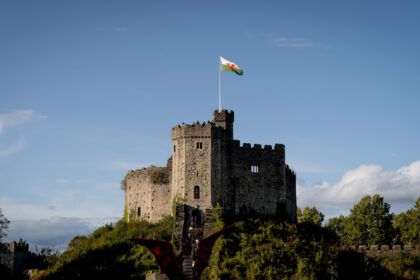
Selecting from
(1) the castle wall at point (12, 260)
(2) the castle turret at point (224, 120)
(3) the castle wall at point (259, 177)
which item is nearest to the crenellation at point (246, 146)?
(3) the castle wall at point (259, 177)

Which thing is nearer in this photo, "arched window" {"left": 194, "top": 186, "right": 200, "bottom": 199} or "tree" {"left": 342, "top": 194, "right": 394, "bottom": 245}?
"arched window" {"left": 194, "top": 186, "right": 200, "bottom": 199}

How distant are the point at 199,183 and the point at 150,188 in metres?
5.95

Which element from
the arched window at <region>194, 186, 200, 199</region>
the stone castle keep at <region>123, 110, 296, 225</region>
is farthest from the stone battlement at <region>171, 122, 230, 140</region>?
the arched window at <region>194, 186, 200, 199</region>

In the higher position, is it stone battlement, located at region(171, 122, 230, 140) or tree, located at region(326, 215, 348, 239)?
stone battlement, located at region(171, 122, 230, 140)

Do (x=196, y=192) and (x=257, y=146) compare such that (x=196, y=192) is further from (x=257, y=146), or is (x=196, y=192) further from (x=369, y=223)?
(x=369, y=223)

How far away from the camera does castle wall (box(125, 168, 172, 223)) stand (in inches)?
2409

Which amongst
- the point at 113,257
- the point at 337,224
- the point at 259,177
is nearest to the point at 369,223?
the point at 337,224

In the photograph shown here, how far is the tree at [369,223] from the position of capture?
77750mm

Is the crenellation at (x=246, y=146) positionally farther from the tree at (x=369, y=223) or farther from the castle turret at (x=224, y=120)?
the tree at (x=369, y=223)

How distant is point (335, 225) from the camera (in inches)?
3509

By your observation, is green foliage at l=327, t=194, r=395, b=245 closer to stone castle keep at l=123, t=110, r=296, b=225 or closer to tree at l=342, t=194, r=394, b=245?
tree at l=342, t=194, r=394, b=245

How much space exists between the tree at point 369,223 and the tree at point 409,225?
977 millimetres

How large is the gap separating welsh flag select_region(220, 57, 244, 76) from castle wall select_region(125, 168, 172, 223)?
1055 centimetres

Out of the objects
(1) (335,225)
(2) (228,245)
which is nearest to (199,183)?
(2) (228,245)
